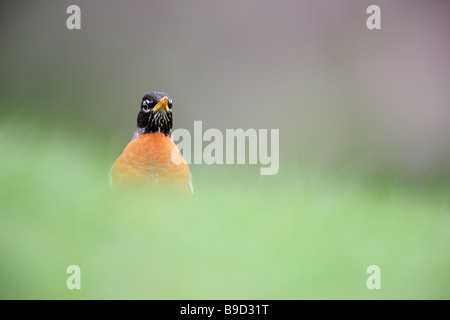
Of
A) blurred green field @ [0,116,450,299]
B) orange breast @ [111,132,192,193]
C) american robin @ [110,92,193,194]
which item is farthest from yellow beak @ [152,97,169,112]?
blurred green field @ [0,116,450,299]

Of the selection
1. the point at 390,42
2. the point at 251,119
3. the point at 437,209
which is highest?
the point at 390,42

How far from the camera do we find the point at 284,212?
71cm

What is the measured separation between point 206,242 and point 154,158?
2.15 feet

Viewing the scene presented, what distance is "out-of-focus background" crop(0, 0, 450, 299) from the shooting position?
0.56 metres

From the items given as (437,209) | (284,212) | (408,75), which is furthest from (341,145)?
(284,212)

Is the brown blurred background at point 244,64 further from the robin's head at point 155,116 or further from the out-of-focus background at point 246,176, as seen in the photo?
the robin's head at point 155,116

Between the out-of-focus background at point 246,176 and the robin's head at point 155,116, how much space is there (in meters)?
0.18

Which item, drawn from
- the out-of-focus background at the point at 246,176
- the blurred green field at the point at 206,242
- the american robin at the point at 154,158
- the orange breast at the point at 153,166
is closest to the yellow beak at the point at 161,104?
the american robin at the point at 154,158

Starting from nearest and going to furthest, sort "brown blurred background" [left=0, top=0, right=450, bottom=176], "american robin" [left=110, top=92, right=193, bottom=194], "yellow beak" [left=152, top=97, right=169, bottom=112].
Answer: "american robin" [left=110, top=92, right=193, bottom=194] → "yellow beak" [left=152, top=97, right=169, bottom=112] → "brown blurred background" [left=0, top=0, right=450, bottom=176]

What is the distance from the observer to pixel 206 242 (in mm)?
591

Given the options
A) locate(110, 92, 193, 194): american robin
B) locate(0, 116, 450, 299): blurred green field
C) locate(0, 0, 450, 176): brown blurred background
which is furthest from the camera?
locate(0, 0, 450, 176): brown blurred background

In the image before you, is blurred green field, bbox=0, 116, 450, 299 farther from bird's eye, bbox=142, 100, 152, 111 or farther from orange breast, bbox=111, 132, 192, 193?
bird's eye, bbox=142, 100, 152, 111

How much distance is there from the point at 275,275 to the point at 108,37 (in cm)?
196
